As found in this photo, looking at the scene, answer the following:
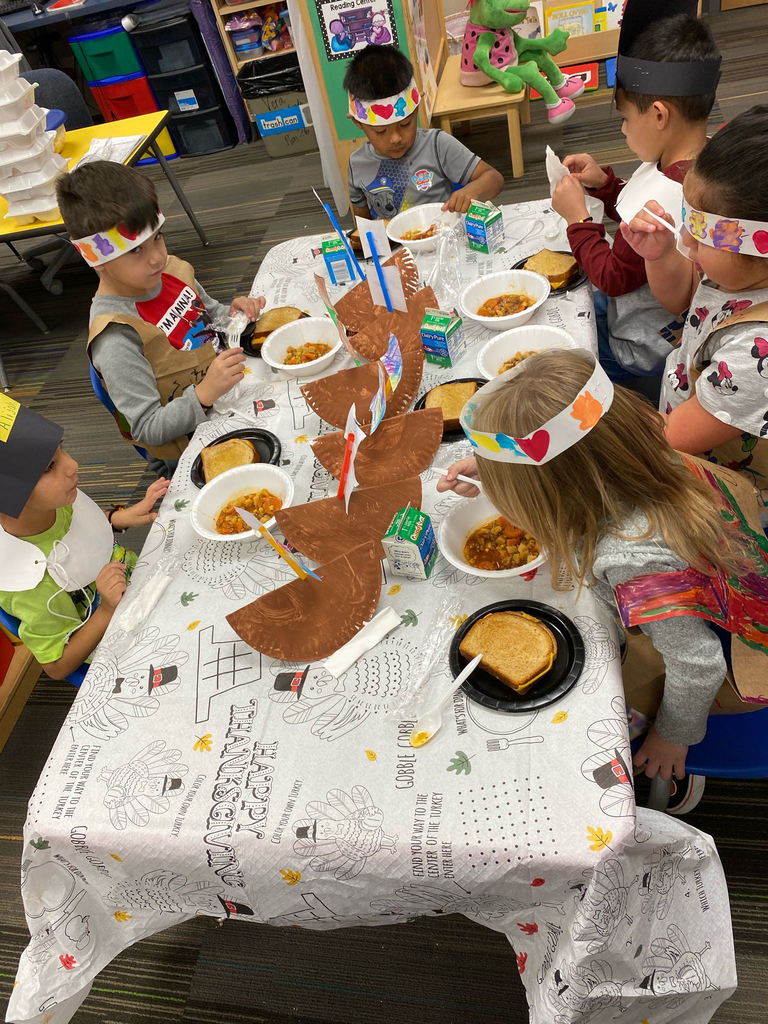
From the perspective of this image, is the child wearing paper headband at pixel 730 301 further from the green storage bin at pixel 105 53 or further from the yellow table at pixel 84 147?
the green storage bin at pixel 105 53

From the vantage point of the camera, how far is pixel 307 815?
1001mm

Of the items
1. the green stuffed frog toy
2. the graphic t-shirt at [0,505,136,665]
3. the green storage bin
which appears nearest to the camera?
the graphic t-shirt at [0,505,136,665]

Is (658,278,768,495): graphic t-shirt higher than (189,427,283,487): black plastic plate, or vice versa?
(658,278,768,495): graphic t-shirt

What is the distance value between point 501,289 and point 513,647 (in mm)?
1046

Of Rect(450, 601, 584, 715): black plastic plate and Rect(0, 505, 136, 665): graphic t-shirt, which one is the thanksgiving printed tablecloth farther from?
Rect(0, 505, 136, 665): graphic t-shirt

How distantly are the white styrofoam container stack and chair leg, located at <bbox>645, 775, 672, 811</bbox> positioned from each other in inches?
132

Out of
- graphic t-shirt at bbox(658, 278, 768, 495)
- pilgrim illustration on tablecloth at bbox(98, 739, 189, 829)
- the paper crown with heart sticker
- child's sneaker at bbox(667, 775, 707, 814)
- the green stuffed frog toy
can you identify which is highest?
the paper crown with heart sticker

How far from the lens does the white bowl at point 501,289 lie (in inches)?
66.5

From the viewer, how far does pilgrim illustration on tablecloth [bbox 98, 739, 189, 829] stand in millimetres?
1058

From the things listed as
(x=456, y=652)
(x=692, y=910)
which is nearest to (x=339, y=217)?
(x=456, y=652)

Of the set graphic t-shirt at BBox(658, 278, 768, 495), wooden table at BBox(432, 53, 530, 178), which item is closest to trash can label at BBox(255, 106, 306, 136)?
wooden table at BBox(432, 53, 530, 178)

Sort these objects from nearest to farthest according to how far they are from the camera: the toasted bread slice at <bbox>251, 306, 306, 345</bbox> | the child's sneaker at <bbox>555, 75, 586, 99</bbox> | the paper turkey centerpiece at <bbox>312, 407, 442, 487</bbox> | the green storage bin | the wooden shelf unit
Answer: the paper turkey centerpiece at <bbox>312, 407, 442, 487</bbox> < the toasted bread slice at <bbox>251, 306, 306, 345</bbox> < the child's sneaker at <bbox>555, 75, 586, 99</bbox> < the wooden shelf unit < the green storage bin

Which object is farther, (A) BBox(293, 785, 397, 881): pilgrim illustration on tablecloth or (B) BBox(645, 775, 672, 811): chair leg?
(B) BBox(645, 775, 672, 811): chair leg

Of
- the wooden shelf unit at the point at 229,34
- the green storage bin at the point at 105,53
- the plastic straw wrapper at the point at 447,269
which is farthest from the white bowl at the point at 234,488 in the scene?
the green storage bin at the point at 105,53
